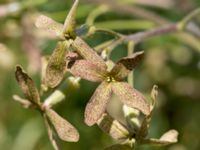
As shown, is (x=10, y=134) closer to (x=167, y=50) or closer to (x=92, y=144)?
(x=92, y=144)

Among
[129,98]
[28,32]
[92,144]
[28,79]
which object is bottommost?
[92,144]

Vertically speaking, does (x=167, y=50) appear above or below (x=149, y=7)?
below

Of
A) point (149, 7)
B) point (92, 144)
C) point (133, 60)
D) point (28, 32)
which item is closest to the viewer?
point (133, 60)

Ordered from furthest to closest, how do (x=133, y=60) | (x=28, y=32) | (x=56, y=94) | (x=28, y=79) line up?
1. (x=28, y=32)
2. (x=56, y=94)
3. (x=28, y=79)
4. (x=133, y=60)

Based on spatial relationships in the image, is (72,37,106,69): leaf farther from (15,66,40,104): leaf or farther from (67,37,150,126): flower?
(15,66,40,104): leaf

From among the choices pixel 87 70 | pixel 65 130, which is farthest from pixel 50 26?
pixel 65 130

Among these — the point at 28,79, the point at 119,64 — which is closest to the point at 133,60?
the point at 119,64

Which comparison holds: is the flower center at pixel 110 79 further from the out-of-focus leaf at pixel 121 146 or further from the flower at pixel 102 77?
the out-of-focus leaf at pixel 121 146
